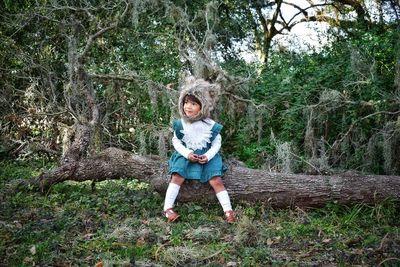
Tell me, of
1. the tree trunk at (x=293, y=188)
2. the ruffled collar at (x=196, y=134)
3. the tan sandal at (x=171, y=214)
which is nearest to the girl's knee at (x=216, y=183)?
the tree trunk at (x=293, y=188)

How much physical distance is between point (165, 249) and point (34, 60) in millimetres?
6797

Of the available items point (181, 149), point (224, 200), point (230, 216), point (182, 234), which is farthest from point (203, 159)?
point (182, 234)

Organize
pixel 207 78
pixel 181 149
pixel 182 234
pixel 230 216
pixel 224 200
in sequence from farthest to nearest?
pixel 207 78 < pixel 181 149 < pixel 224 200 < pixel 230 216 < pixel 182 234

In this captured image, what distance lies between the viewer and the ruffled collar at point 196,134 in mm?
4844

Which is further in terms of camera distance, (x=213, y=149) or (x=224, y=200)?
(x=213, y=149)

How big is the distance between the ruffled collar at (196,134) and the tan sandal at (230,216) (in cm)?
80

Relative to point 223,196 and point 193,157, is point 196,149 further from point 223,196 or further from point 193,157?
point 223,196

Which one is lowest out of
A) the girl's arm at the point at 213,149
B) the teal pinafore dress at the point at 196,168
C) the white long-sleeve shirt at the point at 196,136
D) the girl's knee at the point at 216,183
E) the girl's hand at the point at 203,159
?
the girl's knee at the point at 216,183

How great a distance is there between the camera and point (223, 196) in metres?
4.66

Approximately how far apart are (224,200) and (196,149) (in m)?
0.67

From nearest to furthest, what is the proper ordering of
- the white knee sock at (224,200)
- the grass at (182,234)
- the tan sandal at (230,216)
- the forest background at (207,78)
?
the grass at (182,234)
the tan sandal at (230,216)
the white knee sock at (224,200)
the forest background at (207,78)

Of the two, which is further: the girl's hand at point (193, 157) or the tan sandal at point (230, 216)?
the girl's hand at point (193, 157)

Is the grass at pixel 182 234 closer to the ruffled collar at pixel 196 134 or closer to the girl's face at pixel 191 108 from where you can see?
the ruffled collar at pixel 196 134

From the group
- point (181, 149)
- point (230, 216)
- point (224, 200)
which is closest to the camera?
point (230, 216)
